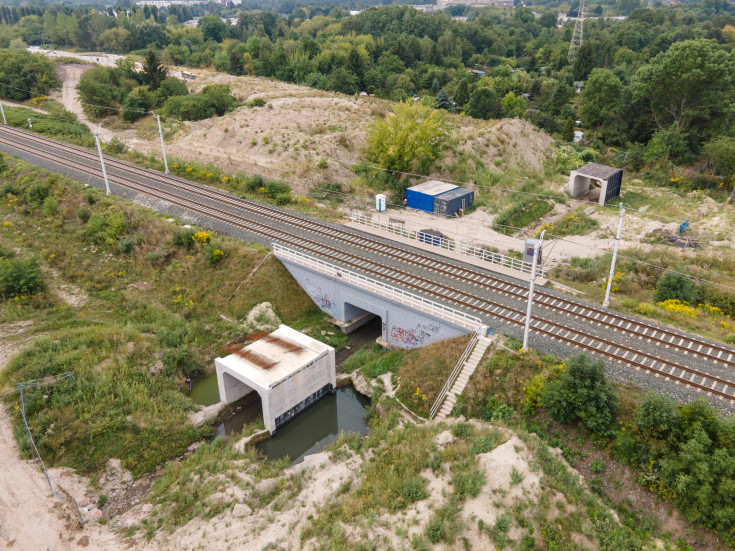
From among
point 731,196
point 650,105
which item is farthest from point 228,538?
point 650,105

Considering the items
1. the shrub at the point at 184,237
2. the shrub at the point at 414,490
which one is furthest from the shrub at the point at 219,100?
the shrub at the point at 414,490

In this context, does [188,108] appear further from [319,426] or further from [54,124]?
[319,426]

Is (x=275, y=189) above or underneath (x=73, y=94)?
underneath

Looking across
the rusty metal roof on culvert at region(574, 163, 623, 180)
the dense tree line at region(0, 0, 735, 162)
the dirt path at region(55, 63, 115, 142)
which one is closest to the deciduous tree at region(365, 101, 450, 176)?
the rusty metal roof on culvert at region(574, 163, 623, 180)

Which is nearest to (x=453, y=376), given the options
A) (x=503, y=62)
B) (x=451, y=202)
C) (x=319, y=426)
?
(x=319, y=426)

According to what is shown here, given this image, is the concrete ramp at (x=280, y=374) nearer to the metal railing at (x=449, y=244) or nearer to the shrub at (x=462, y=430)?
the shrub at (x=462, y=430)

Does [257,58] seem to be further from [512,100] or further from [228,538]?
[228,538]
